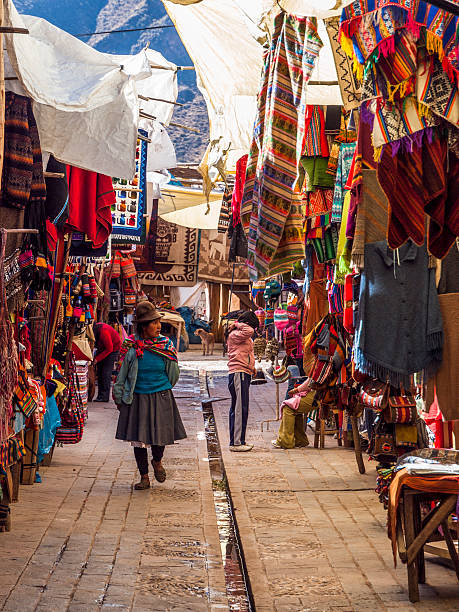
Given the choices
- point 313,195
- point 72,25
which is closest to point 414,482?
point 313,195

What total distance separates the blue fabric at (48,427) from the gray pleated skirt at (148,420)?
2.32 feet

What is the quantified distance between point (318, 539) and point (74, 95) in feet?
12.5

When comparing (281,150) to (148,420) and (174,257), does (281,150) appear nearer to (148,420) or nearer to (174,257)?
(148,420)

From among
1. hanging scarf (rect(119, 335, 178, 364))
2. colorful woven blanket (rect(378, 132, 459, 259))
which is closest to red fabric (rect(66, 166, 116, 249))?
hanging scarf (rect(119, 335, 178, 364))

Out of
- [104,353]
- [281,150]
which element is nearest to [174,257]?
[104,353]

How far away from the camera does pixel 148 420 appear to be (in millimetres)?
8156

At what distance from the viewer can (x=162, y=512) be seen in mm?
7258

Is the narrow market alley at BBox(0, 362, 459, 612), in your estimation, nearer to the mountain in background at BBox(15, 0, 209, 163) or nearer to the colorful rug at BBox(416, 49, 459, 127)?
the colorful rug at BBox(416, 49, 459, 127)

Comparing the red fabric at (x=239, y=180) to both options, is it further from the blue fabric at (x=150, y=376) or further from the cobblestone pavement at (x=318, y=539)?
the cobblestone pavement at (x=318, y=539)

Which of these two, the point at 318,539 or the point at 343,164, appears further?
the point at 343,164

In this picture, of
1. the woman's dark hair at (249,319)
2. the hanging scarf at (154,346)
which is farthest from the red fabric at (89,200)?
the woman's dark hair at (249,319)

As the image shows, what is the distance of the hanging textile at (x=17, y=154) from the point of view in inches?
228

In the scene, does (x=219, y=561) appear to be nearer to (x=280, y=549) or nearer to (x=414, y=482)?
(x=280, y=549)

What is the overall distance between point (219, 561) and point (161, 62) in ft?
29.0
